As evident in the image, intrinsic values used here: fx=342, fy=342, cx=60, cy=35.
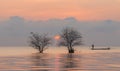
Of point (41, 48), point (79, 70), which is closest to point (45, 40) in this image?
point (41, 48)

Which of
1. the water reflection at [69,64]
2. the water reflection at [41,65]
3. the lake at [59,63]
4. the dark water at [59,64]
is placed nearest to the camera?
the water reflection at [41,65]

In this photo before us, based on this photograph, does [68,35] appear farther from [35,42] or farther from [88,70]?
[88,70]

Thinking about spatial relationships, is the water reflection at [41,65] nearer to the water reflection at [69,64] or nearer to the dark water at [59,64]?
the dark water at [59,64]

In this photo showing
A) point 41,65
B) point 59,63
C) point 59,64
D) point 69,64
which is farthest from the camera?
point 59,63

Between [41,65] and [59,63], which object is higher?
[59,63]

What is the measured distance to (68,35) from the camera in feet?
395

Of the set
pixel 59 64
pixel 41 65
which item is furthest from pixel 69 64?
pixel 41 65

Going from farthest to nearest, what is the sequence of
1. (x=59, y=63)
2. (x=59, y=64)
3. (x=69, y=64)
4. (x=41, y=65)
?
(x=59, y=63), (x=59, y=64), (x=69, y=64), (x=41, y=65)

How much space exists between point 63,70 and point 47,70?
1.77m

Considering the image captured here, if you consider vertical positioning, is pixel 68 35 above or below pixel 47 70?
above

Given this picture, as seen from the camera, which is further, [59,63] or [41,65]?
[59,63]

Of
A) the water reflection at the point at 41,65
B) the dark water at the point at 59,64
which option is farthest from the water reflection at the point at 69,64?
the water reflection at the point at 41,65

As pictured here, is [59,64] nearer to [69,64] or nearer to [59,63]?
[69,64]

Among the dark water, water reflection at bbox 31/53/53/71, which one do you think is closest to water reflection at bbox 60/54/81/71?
the dark water
